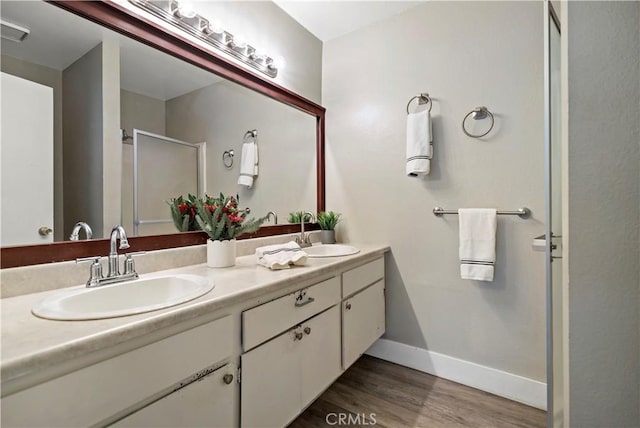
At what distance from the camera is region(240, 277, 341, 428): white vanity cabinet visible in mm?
1052

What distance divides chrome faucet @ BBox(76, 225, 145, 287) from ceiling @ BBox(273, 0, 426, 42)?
186 centimetres

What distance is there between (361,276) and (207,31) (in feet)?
5.28

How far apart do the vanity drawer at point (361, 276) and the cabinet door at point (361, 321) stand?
0.13 feet

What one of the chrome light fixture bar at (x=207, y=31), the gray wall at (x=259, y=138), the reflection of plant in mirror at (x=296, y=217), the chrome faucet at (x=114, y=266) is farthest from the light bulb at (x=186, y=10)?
the reflection of plant in mirror at (x=296, y=217)

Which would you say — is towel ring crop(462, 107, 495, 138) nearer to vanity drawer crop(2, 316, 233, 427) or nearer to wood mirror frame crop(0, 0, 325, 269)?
wood mirror frame crop(0, 0, 325, 269)

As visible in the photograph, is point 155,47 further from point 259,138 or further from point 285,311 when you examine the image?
point 285,311

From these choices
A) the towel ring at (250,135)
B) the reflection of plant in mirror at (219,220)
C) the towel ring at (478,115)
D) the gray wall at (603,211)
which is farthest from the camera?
the towel ring at (250,135)

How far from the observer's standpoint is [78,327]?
0.69 m

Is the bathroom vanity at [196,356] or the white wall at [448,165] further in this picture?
the white wall at [448,165]

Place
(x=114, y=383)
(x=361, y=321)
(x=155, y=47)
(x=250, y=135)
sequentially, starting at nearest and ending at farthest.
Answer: (x=114, y=383) → (x=155, y=47) → (x=361, y=321) → (x=250, y=135)

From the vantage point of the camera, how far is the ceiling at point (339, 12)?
→ 6.61 ft

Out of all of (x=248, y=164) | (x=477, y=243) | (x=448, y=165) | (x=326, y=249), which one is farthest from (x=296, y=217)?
(x=477, y=243)

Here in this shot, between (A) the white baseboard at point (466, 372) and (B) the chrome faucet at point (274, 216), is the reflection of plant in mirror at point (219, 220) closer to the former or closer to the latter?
(B) the chrome faucet at point (274, 216)

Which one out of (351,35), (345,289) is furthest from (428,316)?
(351,35)
